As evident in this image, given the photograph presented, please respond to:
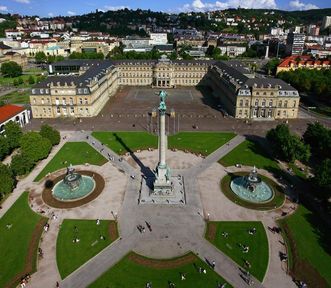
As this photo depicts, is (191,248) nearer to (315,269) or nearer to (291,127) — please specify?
(315,269)

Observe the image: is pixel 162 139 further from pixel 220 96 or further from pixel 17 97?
pixel 17 97

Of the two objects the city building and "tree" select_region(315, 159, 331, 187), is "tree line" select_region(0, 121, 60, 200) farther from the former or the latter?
the city building

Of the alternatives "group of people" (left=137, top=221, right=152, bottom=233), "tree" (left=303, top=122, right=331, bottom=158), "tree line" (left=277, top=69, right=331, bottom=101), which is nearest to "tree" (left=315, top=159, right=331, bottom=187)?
"tree" (left=303, top=122, right=331, bottom=158)

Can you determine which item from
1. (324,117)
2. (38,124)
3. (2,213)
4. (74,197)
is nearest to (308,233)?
(74,197)

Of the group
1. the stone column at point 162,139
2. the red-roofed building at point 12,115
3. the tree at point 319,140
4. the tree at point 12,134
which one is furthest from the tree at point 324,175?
the red-roofed building at point 12,115

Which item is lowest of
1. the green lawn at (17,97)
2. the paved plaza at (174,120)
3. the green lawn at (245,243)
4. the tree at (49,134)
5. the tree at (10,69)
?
the green lawn at (245,243)

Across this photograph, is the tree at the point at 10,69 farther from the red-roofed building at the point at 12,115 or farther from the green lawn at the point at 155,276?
the green lawn at the point at 155,276

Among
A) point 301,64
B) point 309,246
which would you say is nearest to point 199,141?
point 309,246
